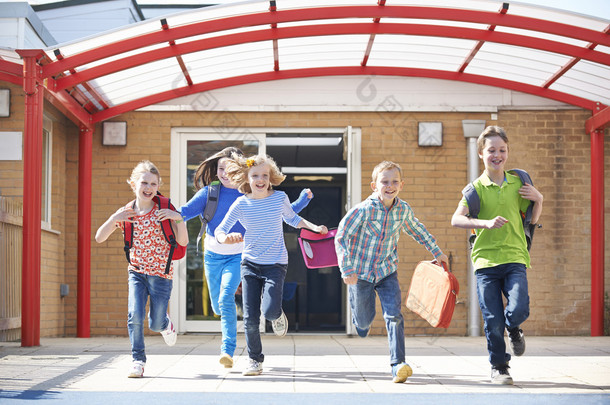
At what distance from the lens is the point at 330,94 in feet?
34.7

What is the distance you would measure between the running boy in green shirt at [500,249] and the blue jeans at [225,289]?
174cm

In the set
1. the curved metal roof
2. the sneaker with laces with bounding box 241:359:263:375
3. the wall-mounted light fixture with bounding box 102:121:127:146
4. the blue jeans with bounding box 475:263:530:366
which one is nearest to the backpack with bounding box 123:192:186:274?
the sneaker with laces with bounding box 241:359:263:375

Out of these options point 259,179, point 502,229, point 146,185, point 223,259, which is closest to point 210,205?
point 223,259

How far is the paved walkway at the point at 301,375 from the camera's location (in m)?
4.74

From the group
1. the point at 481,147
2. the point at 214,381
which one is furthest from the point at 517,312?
the point at 214,381

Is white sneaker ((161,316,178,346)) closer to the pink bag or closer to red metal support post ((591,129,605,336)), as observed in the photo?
the pink bag

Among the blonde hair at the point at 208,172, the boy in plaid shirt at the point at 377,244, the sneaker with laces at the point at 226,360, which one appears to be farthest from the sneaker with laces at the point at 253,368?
the blonde hair at the point at 208,172

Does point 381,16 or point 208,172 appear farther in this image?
point 381,16

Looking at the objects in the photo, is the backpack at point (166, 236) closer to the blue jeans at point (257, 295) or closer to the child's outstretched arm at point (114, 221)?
the child's outstretched arm at point (114, 221)

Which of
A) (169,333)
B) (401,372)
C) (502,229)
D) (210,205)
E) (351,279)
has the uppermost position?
(210,205)

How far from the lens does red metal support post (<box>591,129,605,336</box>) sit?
33.1 feet

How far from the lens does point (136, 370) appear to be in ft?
18.5

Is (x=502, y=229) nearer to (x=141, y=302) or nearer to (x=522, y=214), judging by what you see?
(x=522, y=214)

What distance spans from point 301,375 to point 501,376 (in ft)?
4.48
